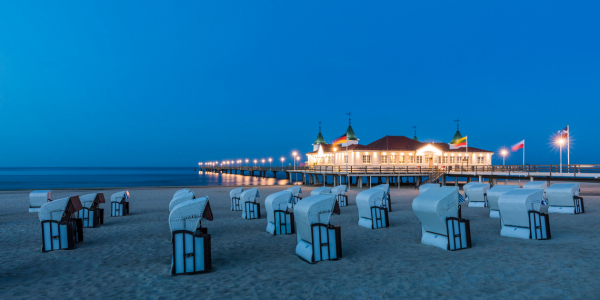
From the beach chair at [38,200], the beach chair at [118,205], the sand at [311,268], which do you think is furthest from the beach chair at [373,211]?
the beach chair at [38,200]

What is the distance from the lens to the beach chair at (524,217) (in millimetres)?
9008

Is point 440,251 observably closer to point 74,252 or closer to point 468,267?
point 468,267

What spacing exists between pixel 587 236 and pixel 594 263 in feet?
10.8

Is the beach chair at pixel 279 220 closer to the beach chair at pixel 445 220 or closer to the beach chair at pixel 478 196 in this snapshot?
the beach chair at pixel 445 220

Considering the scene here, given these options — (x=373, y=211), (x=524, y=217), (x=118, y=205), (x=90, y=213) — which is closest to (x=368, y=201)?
(x=373, y=211)

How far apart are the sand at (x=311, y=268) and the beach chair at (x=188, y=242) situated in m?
0.23

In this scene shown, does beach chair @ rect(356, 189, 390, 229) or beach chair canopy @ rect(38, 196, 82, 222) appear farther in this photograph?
beach chair @ rect(356, 189, 390, 229)

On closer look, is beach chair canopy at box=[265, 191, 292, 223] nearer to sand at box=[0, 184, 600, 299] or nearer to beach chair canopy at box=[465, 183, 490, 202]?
sand at box=[0, 184, 600, 299]

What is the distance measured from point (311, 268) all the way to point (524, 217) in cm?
601

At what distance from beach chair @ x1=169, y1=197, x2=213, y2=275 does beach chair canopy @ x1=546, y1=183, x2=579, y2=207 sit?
14057 mm

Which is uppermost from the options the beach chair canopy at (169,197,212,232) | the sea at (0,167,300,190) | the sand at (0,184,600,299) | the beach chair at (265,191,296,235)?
the beach chair canopy at (169,197,212,232)

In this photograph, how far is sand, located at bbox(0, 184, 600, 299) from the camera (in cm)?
552

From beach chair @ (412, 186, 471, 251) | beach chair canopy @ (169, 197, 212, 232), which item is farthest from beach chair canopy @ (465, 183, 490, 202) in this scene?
beach chair canopy @ (169, 197, 212, 232)

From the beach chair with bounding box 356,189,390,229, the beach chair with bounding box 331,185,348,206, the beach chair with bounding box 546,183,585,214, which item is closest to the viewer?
the beach chair with bounding box 356,189,390,229
